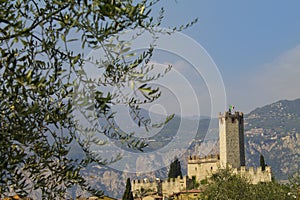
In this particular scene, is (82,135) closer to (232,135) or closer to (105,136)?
(105,136)

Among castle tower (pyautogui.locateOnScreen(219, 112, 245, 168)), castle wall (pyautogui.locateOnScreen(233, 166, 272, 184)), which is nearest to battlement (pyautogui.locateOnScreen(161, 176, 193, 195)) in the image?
castle tower (pyautogui.locateOnScreen(219, 112, 245, 168))

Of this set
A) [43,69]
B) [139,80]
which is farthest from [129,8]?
[43,69]

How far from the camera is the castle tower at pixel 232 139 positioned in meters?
74.2

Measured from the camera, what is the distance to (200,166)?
→ 7194 centimetres

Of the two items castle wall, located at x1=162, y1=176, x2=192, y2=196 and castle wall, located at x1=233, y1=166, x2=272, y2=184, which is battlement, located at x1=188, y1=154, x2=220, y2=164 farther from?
castle wall, located at x1=233, y1=166, x2=272, y2=184

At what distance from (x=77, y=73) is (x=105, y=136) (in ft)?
3.46

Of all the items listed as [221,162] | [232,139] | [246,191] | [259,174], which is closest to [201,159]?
[221,162]

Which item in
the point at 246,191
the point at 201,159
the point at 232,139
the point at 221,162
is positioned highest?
the point at 232,139

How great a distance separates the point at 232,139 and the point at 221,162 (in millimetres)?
4489

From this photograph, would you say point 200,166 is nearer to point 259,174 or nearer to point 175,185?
point 175,185

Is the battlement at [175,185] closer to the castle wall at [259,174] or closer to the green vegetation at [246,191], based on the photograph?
the castle wall at [259,174]

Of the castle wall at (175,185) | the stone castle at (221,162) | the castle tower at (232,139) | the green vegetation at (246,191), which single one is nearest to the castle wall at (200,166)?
the stone castle at (221,162)

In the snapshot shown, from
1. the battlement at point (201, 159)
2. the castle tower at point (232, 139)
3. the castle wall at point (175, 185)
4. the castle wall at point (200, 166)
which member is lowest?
the castle wall at point (175, 185)

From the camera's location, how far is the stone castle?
6950 cm
